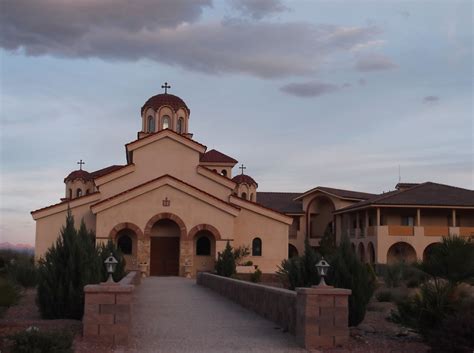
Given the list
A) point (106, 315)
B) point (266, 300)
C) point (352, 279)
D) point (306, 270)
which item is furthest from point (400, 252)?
point (106, 315)

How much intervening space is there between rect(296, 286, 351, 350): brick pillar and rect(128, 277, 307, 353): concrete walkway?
363mm

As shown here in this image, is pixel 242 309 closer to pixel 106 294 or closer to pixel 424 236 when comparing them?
pixel 106 294

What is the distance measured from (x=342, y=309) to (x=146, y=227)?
27188 millimetres

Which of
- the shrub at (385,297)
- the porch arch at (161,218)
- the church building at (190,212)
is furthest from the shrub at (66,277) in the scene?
the porch arch at (161,218)

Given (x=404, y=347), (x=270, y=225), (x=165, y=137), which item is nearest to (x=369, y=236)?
(x=270, y=225)

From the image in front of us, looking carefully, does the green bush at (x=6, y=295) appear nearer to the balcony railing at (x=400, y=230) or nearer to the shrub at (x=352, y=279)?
the shrub at (x=352, y=279)

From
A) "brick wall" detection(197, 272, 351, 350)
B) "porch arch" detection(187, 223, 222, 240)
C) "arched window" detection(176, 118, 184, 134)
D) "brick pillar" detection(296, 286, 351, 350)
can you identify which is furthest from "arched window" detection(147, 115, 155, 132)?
"brick pillar" detection(296, 286, 351, 350)

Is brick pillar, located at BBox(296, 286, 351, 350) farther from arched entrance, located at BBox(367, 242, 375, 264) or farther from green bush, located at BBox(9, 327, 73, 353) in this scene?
arched entrance, located at BBox(367, 242, 375, 264)

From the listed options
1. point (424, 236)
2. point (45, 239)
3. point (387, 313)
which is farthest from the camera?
point (424, 236)

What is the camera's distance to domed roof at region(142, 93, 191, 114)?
4674 cm

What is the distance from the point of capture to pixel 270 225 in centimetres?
4122

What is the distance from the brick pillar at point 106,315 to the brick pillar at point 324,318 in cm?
320

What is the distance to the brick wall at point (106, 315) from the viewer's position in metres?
11.6

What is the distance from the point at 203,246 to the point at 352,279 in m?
26.2
